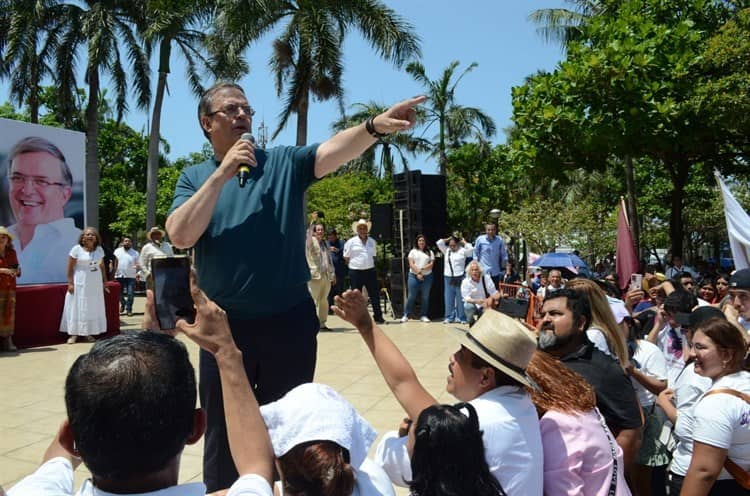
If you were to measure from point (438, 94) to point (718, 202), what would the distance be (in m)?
15.9

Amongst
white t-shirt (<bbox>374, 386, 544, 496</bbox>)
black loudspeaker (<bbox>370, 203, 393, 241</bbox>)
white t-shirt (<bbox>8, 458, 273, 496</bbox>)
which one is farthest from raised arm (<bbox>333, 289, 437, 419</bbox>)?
black loudspeaker (<bbox>370, 203, 393, 241</bbox>)

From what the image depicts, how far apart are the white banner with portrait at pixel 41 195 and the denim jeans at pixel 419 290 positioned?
19.1ft

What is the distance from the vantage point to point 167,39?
21.5 meters

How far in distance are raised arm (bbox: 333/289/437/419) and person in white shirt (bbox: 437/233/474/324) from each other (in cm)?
975

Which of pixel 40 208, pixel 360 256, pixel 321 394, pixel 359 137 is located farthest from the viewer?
pixel 360 256

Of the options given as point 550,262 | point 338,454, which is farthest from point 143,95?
point 338,454

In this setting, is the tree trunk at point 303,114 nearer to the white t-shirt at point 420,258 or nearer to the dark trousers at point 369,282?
the white t-shirt at point 420,258

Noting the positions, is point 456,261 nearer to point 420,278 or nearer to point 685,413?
point 420,278

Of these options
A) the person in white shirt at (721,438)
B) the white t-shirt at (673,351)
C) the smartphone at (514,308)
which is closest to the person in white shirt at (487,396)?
the person in white shirt at (721,438)

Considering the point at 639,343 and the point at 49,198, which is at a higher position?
the point at 49,198

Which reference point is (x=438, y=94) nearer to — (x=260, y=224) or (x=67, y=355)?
(x=67, y=355)

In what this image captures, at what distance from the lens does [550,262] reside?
1380 centimetres

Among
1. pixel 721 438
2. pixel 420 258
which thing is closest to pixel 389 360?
pixel 721 438

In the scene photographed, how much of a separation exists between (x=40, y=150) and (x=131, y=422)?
9825mm
